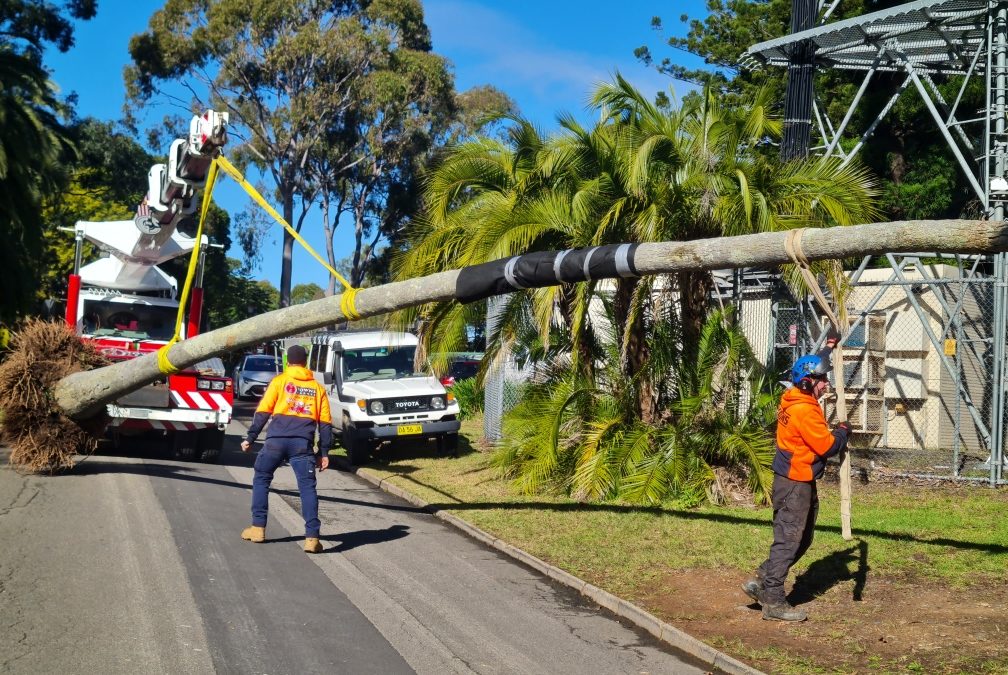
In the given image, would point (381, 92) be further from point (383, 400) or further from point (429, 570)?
point (429, 570)

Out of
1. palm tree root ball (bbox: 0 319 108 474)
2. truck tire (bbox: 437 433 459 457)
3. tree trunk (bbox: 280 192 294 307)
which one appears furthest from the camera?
tree trunk (bbox: 280 192 294 307)

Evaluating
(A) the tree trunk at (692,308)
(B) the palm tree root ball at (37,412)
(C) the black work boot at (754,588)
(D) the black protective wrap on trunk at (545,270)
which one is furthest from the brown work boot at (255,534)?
(A) the tree trunk at (692,308)

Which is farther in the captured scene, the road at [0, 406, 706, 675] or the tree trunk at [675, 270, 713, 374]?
the tree trunk at [675, 270, 713, 374]

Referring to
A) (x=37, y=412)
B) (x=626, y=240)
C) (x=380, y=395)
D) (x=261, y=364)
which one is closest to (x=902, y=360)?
(x=626, y=240)

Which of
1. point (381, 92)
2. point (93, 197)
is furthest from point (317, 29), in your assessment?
point (93, 197)

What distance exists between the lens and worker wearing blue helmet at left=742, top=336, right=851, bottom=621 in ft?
24.1

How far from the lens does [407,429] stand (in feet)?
54.5

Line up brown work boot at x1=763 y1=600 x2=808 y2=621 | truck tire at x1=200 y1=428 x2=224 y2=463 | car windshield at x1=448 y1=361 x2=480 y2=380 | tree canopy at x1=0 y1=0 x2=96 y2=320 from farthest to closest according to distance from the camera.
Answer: car windshield at x1=448 y1=361 x2=480 y2=380 → tree canopy at x1=0 y1=0 x2=96 y2=320 → truck tire at x1=200 y1=428 x2=224 y2=463 → brown work boot at x1=763 y1=600 x2=808 y2=621

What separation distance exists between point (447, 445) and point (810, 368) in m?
10.7

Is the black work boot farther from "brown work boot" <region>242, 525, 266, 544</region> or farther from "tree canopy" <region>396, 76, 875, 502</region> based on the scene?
"brown work boot" <region>242, 525, 266, 544</region>

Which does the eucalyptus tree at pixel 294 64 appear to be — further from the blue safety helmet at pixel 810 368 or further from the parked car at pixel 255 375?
the blue safety helmet at pixel 810 368

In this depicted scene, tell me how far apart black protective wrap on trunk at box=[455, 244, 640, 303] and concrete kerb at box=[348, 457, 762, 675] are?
100 inches

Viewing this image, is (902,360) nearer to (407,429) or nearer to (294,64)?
(407,429)

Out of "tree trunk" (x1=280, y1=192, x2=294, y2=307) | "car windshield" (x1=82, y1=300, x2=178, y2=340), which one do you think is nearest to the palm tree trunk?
"car windshield" (x1=82, y1=300, x2=178, y2=340)
